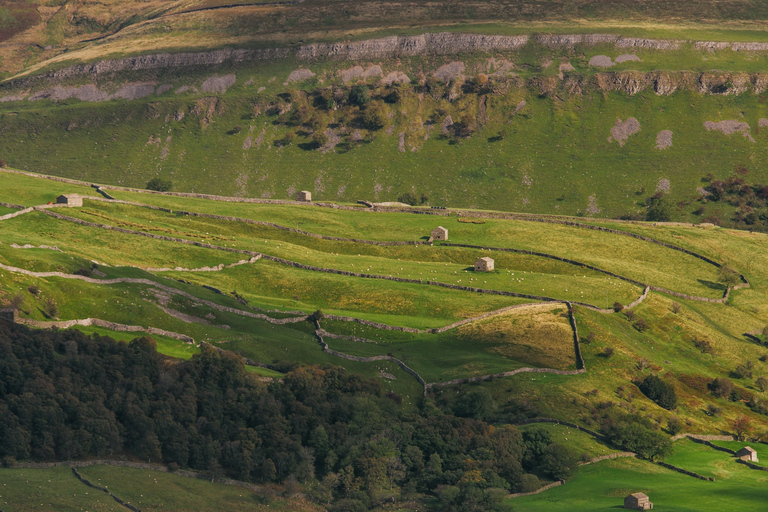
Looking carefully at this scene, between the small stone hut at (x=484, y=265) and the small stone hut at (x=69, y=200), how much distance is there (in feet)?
234

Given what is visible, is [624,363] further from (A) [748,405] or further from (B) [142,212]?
(B) [142,212]

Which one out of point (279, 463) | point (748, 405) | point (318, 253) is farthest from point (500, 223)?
point (279, 463)

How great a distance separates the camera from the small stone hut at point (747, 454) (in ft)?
309

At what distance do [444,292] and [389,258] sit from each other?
24549 mm

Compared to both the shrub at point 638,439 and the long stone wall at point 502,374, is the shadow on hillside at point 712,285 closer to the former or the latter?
the long stone wall at point 502,374

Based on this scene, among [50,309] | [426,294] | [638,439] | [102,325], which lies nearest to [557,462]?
[638,439]

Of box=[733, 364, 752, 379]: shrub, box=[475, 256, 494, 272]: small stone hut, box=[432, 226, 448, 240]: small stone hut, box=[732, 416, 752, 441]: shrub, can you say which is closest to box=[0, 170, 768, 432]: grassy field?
box=[733, 364, 752, 379]: shrub

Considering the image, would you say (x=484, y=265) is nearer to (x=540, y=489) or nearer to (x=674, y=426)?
(x=674, y=426)

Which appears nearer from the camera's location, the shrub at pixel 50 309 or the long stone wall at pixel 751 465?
the long stone wall at pixel 751 465

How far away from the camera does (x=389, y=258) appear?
15625cm

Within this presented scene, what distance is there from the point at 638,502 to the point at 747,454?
24.5 metres

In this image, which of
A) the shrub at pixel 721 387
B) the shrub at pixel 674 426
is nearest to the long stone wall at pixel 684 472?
the shrub at pixel 674 426

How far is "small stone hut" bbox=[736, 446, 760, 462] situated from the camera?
94131mm

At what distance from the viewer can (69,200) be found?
6319 inches
